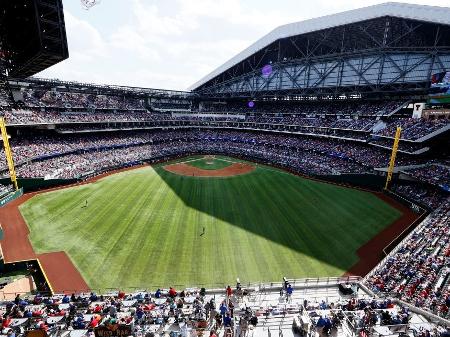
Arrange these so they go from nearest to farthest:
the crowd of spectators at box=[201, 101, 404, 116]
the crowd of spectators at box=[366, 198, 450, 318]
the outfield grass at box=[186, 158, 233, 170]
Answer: the crowd of spectators at box=[366, 198, 450, 318]
the crowd of spectators at box=[201, 101, 404, 116]
the outfield grass at box=[186, 158, 233, 170]

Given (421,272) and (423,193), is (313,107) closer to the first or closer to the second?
(423,193)

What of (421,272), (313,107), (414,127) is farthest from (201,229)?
(313,107)

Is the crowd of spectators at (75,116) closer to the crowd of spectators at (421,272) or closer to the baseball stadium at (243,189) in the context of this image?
the baseball stadium at (243,189)

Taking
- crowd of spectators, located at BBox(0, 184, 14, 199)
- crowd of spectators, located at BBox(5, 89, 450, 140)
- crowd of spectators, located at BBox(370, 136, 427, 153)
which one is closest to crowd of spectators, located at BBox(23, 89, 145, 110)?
crowd of spectators, located at BBox(5, 89, 450, 140)

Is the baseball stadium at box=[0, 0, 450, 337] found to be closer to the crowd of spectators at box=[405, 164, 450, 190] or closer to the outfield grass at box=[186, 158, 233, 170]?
the crowd of spectators at box=[405, 164, 450, 190]

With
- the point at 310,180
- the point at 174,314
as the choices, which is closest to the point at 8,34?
the point at 174,314
